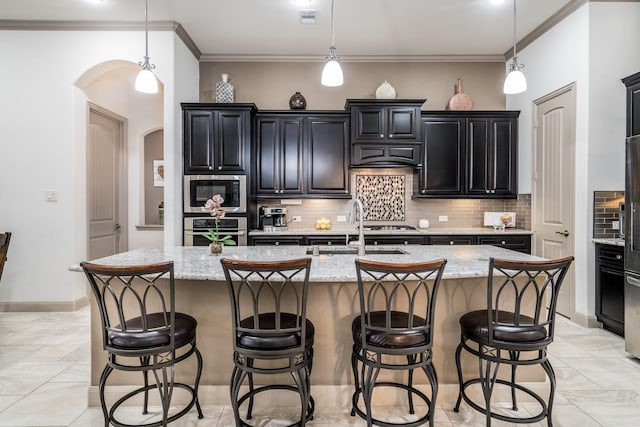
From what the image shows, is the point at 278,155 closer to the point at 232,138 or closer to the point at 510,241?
the point at 232,138

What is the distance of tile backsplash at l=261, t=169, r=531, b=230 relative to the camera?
17.2 feet

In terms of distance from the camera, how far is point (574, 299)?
3949mm

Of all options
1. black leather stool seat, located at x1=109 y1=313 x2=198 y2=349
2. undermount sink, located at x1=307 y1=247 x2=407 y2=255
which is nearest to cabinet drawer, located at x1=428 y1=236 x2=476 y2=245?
undermount sink, located at x1=307 y1=247 x2=407 y2=255

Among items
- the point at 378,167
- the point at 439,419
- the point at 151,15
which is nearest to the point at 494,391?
the point at 439,419

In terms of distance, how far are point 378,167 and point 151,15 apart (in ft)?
10.3

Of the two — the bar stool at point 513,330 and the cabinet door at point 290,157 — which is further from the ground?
the cabinet door at point 290,157

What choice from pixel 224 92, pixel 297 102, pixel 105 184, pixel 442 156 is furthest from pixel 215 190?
pixel 442 156

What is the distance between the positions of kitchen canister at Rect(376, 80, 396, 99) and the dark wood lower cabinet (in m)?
2.91

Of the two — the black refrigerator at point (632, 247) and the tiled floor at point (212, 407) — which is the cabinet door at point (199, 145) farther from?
the black refrigerator at point (632, 247)

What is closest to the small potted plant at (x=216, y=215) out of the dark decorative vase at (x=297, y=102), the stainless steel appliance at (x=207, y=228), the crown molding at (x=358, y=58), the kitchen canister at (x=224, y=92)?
the stainless steel appliance at (x=207, y=228)

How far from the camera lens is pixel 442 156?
16.2 feet

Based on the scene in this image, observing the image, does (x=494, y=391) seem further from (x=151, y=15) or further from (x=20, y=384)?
(x=151, y=15)

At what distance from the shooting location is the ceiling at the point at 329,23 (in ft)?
12.8

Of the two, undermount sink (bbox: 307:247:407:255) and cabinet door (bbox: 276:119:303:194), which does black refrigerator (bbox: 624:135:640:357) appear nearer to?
undermount sink (bbox: 307:247:407:255)
